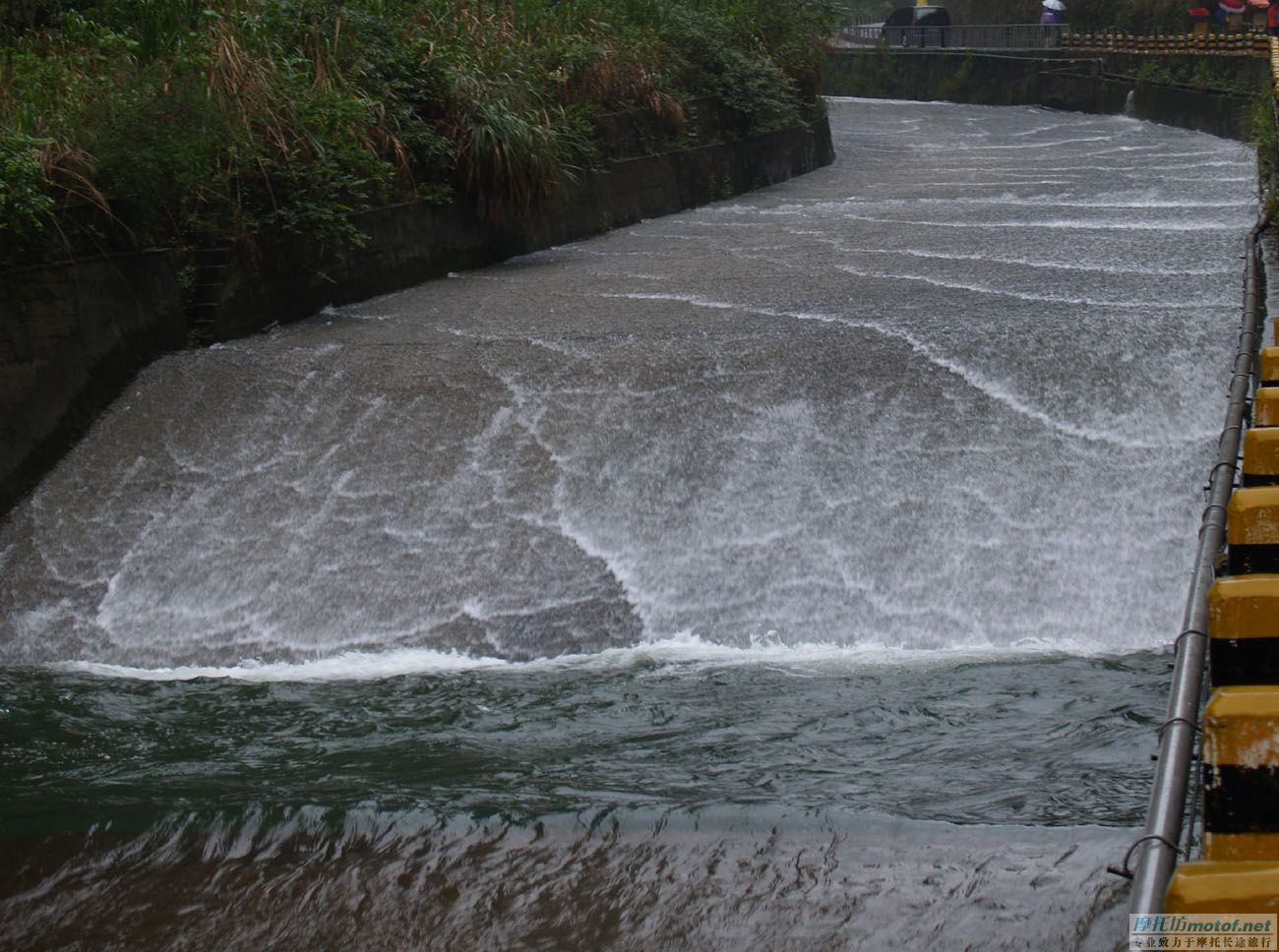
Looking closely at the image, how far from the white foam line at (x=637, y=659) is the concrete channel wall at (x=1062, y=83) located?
53.0ft

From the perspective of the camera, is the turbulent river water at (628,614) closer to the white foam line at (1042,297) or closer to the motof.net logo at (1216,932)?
the white foam line at (1042,297)

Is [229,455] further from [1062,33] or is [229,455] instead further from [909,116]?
[1062,33]

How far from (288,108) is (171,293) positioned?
2196mm

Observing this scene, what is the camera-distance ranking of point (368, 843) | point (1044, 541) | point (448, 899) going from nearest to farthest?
point (448, 899)
point (368, 843)
point (1044, 541)

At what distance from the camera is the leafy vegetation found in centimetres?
1007

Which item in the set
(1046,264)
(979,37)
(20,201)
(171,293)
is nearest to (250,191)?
(171,293)

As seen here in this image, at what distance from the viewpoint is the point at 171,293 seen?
10.5 m

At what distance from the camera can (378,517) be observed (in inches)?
331

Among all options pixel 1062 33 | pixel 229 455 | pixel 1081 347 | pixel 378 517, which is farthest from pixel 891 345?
pixel 1062 33

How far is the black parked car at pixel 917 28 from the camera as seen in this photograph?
151 ft

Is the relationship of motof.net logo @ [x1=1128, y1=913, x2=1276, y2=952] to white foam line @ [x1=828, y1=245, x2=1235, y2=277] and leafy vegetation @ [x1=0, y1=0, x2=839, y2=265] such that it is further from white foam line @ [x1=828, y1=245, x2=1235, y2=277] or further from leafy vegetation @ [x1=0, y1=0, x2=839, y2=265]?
white foam line @ [x1=828, y1=245, x2=1235, y2=277]

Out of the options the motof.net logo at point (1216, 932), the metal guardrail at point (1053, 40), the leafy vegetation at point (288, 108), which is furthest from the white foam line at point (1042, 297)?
the metal guardrail at point (1053, 40)

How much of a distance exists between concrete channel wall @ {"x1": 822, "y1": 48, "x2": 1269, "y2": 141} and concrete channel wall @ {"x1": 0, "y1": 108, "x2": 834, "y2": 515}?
12.2 meters

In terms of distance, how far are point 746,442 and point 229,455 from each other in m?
3.11
